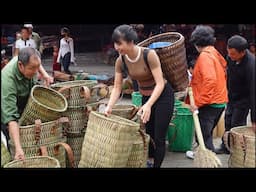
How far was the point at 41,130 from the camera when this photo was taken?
3875mm

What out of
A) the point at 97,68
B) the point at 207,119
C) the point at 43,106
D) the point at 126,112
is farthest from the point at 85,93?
the point at 97,68

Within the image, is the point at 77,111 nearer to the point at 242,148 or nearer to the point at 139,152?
the point at 139,152

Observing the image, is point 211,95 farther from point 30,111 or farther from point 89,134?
point 30,111

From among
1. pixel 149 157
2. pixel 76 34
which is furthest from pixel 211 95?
pixel 76 34

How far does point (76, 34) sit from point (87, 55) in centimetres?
76

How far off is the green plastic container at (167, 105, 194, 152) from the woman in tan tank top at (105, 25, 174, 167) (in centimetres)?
100

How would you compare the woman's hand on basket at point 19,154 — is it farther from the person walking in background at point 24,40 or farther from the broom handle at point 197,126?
the person walking in background at point 24,40

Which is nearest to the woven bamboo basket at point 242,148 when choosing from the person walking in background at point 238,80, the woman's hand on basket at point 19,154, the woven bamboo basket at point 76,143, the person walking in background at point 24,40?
the person walking in background at point 238,80

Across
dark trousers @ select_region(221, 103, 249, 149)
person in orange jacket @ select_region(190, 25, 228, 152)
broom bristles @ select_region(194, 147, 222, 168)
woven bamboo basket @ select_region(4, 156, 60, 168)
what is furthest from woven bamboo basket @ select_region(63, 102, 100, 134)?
dark trousers @ select_region(221, 103, 249, 149)

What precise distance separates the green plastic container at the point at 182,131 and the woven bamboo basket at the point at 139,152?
122 cm

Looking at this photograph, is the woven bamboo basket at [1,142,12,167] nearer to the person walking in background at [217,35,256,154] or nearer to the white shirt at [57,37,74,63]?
the person walking in background at [217,35,256,154]

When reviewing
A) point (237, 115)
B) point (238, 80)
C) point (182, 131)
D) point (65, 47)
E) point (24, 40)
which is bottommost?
point (182, 131)

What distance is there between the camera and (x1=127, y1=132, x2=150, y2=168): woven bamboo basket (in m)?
4.00

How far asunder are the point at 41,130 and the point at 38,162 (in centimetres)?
33
